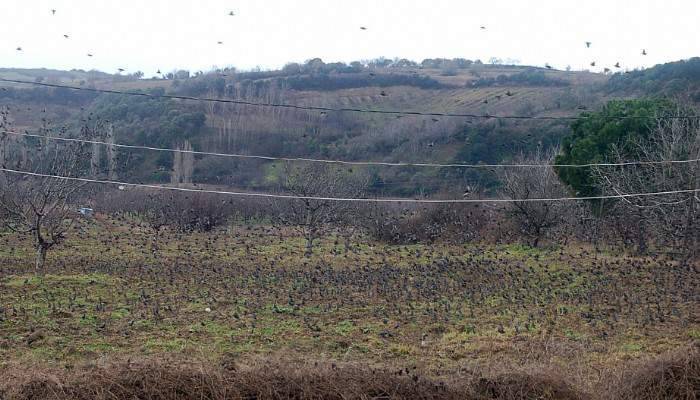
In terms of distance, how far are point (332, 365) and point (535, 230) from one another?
48.4 feet

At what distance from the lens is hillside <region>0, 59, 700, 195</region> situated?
125 feet

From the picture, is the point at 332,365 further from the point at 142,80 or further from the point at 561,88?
the point at 142,80

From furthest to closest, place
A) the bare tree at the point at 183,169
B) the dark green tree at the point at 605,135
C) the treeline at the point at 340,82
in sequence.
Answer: the treeline at the point at 340,82 < the bare tree at the point at 183,169 < the dark green tree at the point at 605,135

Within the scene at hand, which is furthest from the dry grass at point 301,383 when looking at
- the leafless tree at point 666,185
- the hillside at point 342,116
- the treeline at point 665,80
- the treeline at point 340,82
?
the treeline at point 340,82

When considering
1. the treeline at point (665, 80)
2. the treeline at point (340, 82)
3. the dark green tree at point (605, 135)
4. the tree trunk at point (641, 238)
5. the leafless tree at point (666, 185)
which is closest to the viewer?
the leafless tree at point (666, 185)

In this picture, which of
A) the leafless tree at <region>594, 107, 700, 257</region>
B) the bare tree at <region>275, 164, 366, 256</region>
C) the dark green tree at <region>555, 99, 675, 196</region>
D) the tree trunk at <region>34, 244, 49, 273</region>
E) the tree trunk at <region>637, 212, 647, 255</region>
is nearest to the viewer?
the tree trunk at <region>34, 244, 49, 273</region>

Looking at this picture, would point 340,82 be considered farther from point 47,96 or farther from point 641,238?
point 641,238

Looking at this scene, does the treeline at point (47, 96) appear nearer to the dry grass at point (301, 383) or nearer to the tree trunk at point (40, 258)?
the tree trunk at point (40, 258)

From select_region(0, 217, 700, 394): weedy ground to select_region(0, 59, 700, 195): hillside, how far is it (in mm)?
14967

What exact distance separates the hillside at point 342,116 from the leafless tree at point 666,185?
13.0 meters

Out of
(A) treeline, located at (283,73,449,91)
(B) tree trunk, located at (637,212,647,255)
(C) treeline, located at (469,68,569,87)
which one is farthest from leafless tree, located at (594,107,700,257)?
(C) treeline, located at (469,68,569,87)

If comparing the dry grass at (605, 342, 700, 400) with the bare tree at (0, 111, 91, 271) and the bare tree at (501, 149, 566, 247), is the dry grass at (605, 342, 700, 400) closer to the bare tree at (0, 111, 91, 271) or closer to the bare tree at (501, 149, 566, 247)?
the bare tree at (0, 111, 91, 271)

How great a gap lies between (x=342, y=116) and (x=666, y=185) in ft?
111

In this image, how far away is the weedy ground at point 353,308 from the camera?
10.3m
